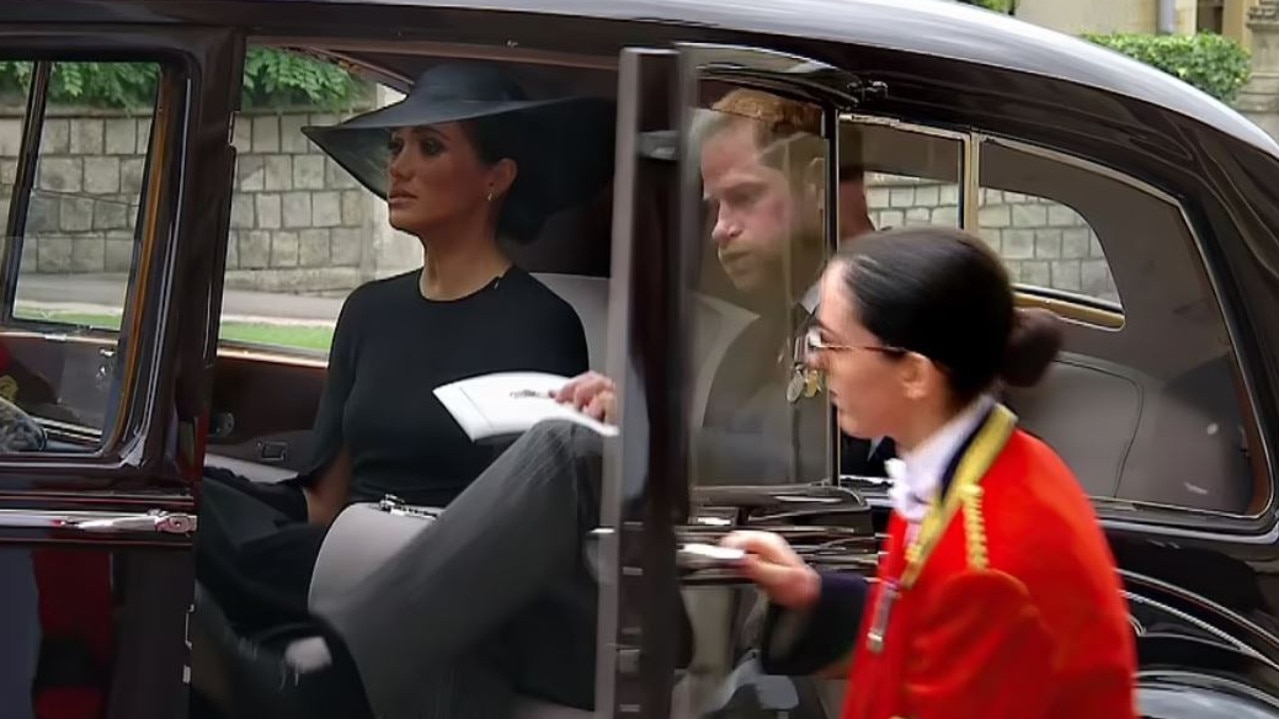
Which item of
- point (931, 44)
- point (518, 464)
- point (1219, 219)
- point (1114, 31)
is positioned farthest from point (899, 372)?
point (1114, 31)

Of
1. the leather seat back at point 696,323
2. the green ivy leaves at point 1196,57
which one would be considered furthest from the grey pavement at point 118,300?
the green ivy leaves at point 1196,57

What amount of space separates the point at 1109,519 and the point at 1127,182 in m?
0.58

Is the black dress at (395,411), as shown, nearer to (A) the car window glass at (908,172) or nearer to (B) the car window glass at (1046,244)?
(A) the car window glass at (908,172)

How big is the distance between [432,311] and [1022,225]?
1104mm

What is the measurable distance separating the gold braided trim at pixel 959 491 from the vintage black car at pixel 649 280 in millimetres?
363

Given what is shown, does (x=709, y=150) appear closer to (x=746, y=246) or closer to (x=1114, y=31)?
(x=746, y=246)

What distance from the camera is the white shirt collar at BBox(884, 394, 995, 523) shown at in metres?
1.99

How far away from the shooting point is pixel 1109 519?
2.90 m

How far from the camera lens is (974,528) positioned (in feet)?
6.20

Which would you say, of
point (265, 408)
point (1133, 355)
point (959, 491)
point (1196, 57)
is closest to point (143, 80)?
point (265, 408)

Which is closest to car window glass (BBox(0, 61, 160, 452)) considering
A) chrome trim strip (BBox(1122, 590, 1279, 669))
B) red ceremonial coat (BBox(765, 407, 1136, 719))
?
red ceremonial coat (BBox(765, 407, 1136, 719))

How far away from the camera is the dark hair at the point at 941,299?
1969mm

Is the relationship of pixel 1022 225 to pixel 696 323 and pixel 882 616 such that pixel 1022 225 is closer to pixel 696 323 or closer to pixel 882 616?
pixel 696 323

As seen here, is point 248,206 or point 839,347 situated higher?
point 248,206
